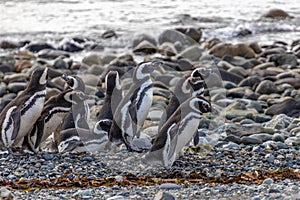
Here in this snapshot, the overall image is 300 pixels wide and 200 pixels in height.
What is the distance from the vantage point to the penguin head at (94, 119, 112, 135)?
24.2ft

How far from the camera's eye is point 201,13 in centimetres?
2169

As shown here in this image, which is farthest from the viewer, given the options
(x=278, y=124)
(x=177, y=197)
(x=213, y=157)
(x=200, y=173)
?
(x=278, y=124)

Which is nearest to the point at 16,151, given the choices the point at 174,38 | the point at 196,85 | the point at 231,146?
the point at 196,85

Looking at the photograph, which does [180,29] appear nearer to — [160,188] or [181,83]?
[181,83]

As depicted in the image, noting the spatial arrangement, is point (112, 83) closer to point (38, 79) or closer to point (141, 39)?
point (38, 79)

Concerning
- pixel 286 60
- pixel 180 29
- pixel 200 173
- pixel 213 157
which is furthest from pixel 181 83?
pixel 180 29

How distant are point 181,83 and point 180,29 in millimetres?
11089

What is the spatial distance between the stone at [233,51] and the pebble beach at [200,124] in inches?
1.0

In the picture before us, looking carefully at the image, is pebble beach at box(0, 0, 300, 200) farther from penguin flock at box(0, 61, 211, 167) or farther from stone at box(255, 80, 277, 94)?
penguin flock at box(0, 61, 211, 167)

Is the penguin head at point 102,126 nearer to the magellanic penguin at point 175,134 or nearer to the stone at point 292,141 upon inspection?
the magellanic penguin at point 175,134

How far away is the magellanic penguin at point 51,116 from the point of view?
24.9ft

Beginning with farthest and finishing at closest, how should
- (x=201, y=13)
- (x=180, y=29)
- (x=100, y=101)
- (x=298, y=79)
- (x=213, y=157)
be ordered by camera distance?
(x=201, y=13), (x=180, y=29), (x=298, y=79), (x=100, y=101), (x=213, y=157)

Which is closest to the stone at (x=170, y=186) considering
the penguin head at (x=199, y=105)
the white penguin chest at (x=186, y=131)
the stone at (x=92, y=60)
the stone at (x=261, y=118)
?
the white penguin chest at (x=186, y=131)

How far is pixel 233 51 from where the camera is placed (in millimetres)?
15320
